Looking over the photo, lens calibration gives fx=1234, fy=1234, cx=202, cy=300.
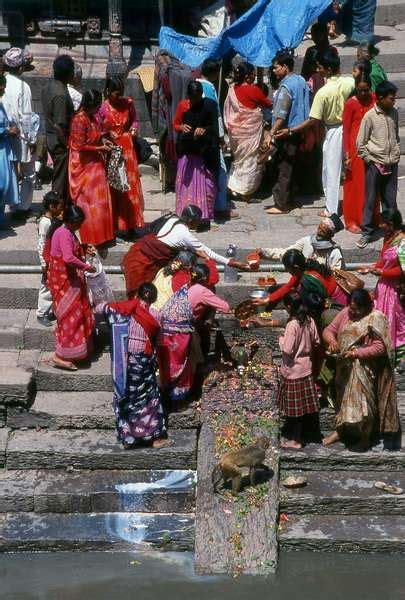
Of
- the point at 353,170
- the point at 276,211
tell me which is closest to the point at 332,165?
the point at 353,170

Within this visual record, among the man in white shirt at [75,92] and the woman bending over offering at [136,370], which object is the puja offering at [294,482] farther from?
the man in white shirt at [75,92]

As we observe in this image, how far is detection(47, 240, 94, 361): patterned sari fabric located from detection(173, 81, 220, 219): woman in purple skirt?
190 cm

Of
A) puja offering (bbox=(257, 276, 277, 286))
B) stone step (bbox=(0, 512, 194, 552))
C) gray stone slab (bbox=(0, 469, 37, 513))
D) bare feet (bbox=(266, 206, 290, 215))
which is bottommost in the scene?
stone step (bbox=(0, 512, 194, 552))

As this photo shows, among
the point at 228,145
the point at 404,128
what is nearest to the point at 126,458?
the point at 228,145

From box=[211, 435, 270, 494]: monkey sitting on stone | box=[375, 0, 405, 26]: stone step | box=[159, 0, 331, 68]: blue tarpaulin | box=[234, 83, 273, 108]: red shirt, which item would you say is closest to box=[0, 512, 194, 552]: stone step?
box=[211, 435, 270, 494]: monkey sitting on stone

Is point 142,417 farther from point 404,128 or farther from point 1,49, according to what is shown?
point 1,49

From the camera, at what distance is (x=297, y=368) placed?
9.17 metres

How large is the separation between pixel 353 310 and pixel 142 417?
69.9 inches

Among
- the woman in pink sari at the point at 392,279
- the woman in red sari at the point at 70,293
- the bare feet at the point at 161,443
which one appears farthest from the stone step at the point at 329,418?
the woman in red sari at the point at 70,293

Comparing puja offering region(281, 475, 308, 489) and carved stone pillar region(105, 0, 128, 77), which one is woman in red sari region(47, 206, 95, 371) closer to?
puja offering region(281, 475, 308, 489)

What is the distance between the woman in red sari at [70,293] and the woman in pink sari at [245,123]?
8.53 ft

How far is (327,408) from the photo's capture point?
9586mm

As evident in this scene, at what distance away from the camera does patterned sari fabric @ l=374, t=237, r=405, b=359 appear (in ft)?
31.4

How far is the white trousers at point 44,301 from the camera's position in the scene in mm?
10117
